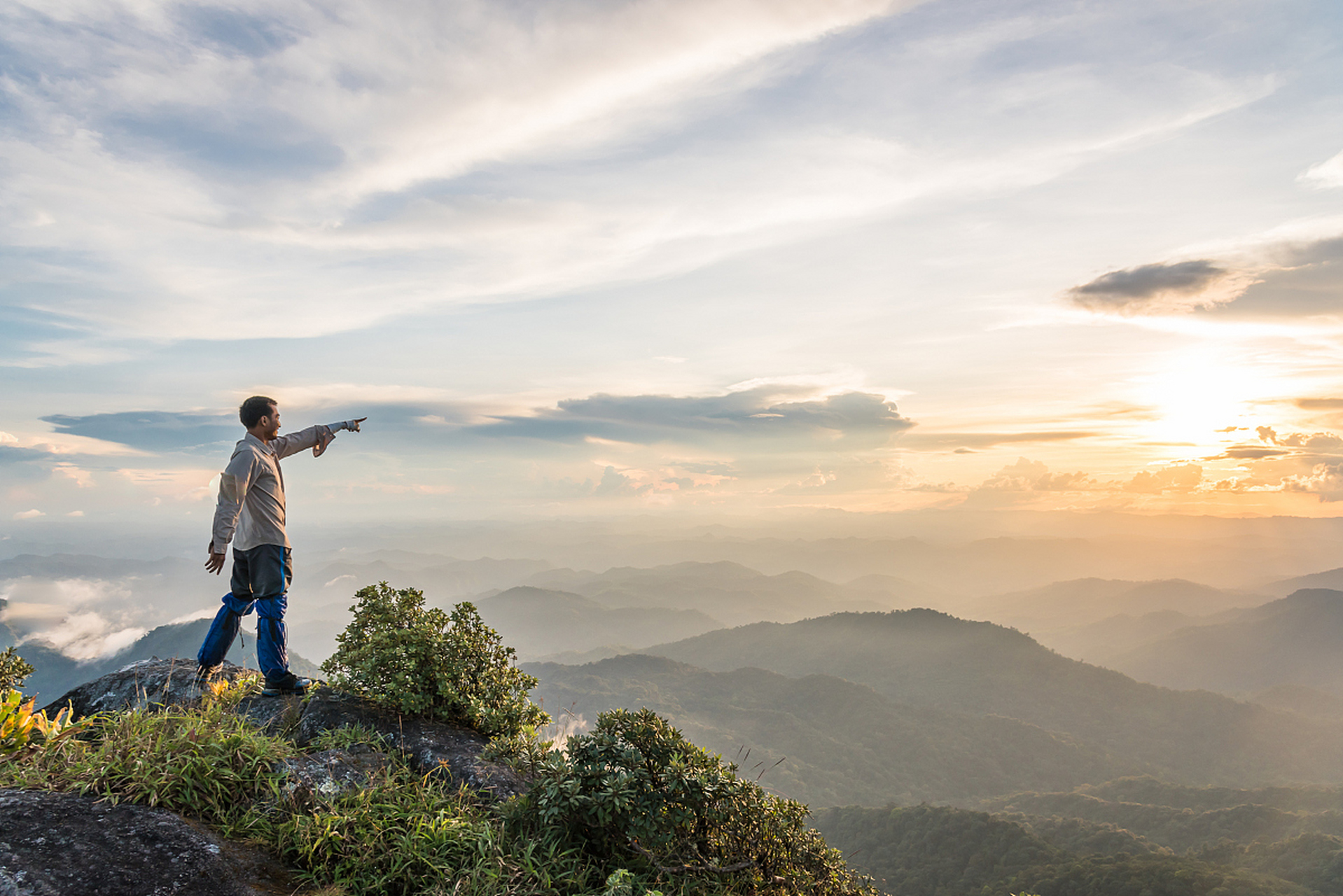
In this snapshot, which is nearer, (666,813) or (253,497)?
(666,813)

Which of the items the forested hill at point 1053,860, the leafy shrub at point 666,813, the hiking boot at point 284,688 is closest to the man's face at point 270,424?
the hiking boot at point 284,688

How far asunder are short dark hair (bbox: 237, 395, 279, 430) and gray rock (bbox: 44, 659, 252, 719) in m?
2.82

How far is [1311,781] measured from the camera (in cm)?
→ 15188

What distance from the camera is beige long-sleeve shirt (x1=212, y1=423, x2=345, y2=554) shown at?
21.8ft

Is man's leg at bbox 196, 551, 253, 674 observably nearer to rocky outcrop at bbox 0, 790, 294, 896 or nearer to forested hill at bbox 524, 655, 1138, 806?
rocky outcrop at bbox 0, 790, 294, 896

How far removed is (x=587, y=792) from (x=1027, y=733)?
203248 mm

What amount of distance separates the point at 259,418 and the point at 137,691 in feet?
10.4

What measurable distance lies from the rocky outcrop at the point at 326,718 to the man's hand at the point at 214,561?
134cm

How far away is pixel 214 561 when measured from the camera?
7.00 m

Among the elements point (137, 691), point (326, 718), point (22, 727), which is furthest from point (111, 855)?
point (137, 691)

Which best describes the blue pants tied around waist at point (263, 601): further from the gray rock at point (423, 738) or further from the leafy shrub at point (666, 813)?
the leafy shrub at point (666, 813)

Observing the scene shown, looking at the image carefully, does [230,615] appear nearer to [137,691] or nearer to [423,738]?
[137,691]

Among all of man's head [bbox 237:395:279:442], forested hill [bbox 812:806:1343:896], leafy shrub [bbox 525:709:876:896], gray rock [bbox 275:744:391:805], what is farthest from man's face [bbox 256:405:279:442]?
forested hill [bbox 812:806:1343:896]

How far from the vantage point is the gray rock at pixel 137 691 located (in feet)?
22.4
